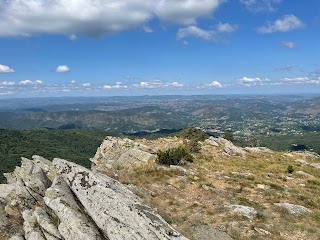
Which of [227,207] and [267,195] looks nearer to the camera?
[227,207]

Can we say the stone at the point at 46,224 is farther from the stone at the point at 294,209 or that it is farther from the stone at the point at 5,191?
the stone at the point at 294,209

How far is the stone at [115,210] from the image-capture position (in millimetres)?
16445

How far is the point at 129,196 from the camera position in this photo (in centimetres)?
2048

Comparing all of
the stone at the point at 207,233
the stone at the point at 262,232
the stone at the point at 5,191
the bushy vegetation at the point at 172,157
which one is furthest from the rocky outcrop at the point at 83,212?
the bushy vegetation at the point at 172,157

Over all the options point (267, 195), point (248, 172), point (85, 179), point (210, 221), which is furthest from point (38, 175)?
point (248, 172)

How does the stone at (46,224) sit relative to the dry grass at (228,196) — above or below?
above

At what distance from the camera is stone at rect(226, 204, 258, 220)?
72.5ft

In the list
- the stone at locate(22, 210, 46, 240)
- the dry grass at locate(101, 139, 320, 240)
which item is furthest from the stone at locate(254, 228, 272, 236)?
the stone at locate(22, 210, 46, 240)

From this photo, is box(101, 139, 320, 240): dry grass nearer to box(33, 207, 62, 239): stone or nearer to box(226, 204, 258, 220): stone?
box(226, 204, 258, 220): stone

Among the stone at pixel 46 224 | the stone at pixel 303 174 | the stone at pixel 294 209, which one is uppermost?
the stone at pixel 46 224

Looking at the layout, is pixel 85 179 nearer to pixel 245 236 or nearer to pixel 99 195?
pixel 99 195

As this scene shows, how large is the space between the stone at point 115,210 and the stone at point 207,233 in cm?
282

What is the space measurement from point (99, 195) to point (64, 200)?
95.5 inches

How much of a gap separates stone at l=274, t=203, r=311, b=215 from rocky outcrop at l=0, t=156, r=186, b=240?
1133cm
